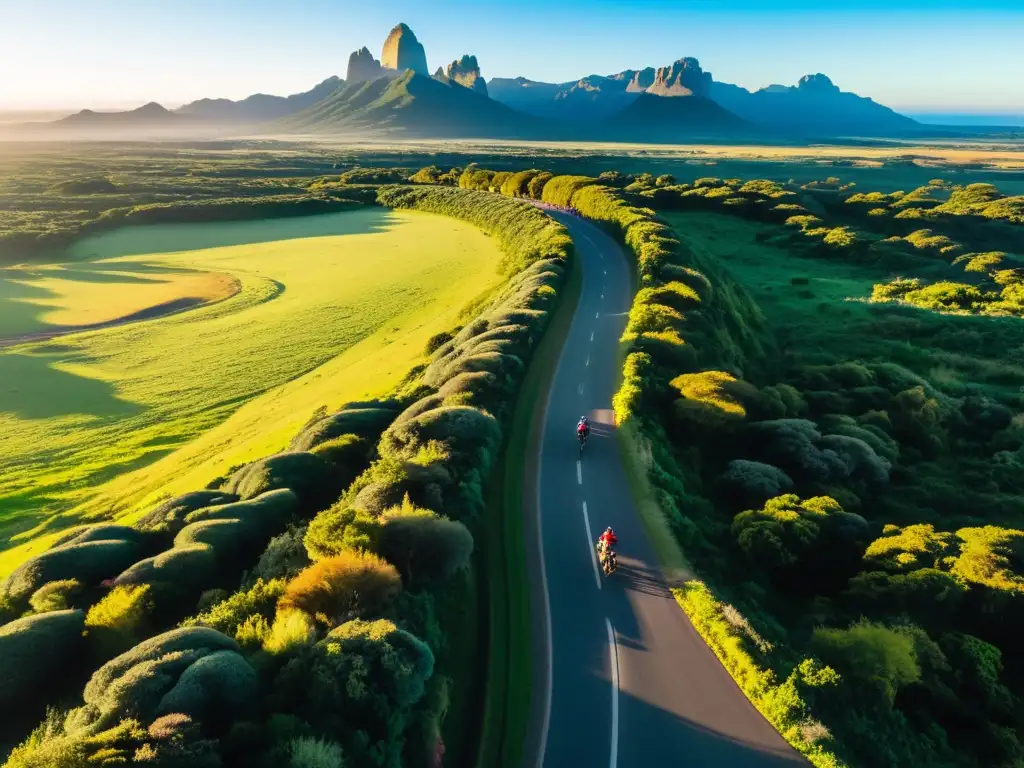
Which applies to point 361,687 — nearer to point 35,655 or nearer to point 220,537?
point 35,655

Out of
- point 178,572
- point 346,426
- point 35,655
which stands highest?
point 178,572

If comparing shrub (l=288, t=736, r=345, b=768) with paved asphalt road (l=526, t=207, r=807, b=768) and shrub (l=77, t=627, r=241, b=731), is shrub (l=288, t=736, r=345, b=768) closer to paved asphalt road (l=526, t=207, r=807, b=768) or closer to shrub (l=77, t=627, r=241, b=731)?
shrub (l=77, t=627, r=241, b=731)

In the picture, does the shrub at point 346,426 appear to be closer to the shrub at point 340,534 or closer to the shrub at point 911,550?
the shrub at point 340,534

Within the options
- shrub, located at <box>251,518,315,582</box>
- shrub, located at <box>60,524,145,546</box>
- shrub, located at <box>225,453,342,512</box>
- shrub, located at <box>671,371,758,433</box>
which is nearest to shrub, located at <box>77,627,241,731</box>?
shrub, located at <box>251,518,315,582</box>

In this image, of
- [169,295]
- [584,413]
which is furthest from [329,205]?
[584,413]

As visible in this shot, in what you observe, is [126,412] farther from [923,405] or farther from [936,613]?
[923,405]

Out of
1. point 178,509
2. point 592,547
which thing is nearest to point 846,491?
point 592,547

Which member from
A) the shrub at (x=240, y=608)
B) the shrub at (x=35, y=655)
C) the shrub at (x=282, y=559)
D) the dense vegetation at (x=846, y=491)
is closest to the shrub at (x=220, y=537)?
the shrub at (x=282, y=559)
